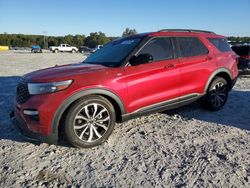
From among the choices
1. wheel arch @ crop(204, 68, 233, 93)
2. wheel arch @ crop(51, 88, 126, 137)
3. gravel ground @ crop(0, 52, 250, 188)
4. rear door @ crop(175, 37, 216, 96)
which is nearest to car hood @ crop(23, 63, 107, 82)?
wheel arch @ crop(51, 88, 126, 137)

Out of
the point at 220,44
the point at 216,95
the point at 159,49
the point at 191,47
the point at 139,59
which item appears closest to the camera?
the point at 139,59

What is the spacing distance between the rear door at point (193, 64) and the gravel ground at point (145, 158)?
Answer: 2.26ft

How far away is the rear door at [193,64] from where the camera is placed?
5.56 m

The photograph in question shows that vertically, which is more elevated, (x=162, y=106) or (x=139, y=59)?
(x=139, y=59)

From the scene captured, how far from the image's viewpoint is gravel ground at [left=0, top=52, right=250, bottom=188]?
3.54 metres

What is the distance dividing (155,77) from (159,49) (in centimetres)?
63

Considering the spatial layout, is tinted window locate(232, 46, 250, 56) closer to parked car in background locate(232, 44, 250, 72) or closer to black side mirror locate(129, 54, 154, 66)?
parked car in background locate(232, 44, 250, 72)

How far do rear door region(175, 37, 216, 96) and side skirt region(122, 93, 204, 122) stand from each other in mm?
89

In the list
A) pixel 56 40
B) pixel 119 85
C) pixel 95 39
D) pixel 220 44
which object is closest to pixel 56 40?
pixel 56 40

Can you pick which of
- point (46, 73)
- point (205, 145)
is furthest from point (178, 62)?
point (46, 73)

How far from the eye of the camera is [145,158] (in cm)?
412

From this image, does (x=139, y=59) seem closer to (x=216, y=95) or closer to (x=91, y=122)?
(x=91, y=122)

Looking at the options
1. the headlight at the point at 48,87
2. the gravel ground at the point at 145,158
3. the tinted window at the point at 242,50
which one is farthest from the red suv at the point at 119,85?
the tinted window at the point at 242,50

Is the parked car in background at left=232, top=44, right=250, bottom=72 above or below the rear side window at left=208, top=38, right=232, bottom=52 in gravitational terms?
below
